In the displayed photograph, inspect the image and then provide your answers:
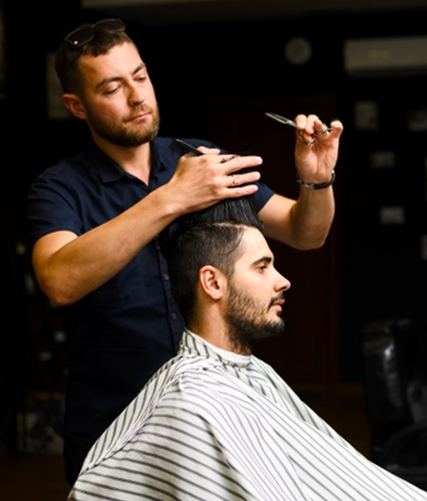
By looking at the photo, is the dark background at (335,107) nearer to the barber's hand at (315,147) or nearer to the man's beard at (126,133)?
the man's beard at (126,133)

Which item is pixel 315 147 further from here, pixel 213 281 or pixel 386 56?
pixel 386 56

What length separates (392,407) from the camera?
132 inches

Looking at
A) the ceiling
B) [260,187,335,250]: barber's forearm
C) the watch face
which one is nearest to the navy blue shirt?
[260,187,335,250]: barber's forearm

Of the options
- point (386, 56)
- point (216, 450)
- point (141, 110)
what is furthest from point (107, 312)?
point (386, 56)

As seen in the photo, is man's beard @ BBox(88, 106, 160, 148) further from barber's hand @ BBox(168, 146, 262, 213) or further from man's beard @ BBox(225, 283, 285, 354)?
man's beard @ BBox(225, 283, 285, 354)

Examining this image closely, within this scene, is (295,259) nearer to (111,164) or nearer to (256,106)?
(256,106)

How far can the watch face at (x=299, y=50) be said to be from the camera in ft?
22.8

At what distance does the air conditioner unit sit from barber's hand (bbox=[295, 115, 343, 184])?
472cm

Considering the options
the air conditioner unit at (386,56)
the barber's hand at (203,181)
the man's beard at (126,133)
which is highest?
the air conditioner unit at (386,56)

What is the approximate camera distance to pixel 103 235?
1.86 metres

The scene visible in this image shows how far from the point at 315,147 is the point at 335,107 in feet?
16.5

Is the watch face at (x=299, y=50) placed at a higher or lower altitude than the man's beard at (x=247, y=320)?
higher

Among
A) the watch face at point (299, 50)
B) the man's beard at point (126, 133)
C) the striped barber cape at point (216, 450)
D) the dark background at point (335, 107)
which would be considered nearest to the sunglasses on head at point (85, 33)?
the man's beard at point (126, 133)

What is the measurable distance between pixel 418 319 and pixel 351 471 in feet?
17.0
